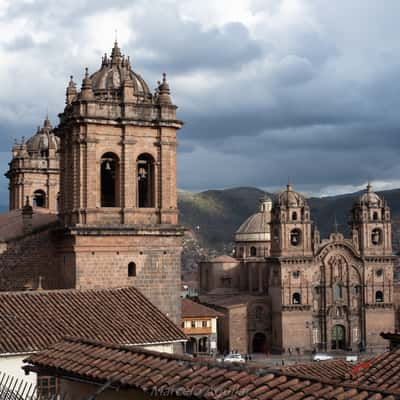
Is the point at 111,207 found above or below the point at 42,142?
below

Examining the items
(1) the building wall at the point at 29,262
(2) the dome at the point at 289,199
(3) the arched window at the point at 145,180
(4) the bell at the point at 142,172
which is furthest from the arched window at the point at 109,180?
(2) the dome at the point at 289,199

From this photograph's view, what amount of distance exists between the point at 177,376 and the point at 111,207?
17.3 metres

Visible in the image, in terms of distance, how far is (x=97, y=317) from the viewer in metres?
20.9

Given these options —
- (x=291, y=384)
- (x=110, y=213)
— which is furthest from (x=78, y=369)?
(x=110, y=213)

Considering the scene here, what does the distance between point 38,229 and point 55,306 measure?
622 centimetres

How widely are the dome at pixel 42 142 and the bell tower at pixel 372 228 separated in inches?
1452

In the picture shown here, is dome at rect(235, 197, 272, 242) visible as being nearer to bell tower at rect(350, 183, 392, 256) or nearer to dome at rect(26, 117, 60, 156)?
bell tower at rect(350, 183, 392, 256)

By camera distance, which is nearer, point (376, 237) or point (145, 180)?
point (145, 180)

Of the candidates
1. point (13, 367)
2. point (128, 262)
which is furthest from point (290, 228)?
point (13, 367)

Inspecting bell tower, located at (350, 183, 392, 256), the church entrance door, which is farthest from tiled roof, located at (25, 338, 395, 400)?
bell tower, located at (350, 183, 392, 256)

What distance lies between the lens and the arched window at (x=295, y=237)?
222 feet

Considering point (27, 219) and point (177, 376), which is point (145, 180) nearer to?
point (27, 219)

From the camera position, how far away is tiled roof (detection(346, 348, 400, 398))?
11836 millimetres

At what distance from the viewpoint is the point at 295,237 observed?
223ft
